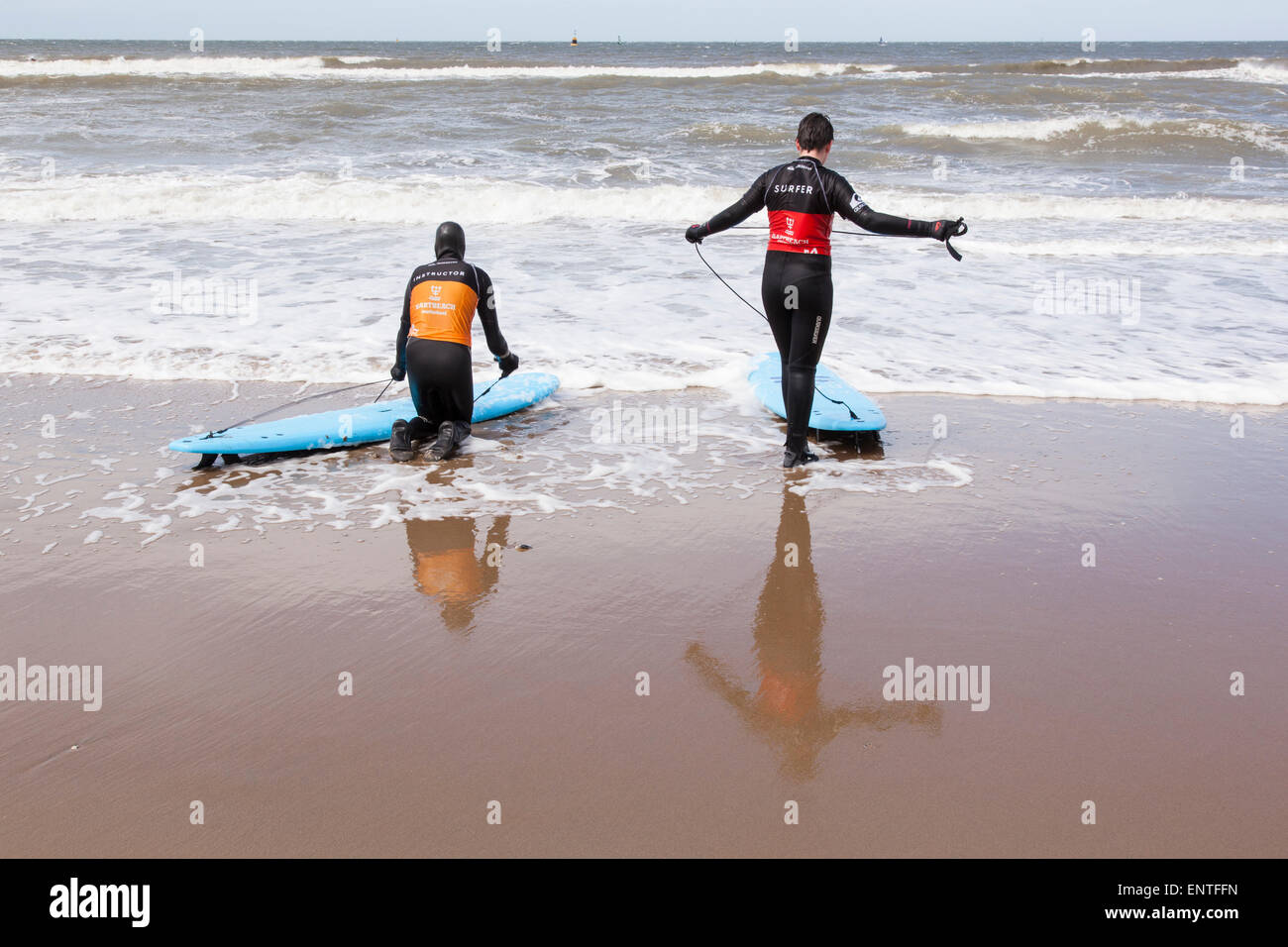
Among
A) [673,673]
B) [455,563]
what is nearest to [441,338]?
[455,563]

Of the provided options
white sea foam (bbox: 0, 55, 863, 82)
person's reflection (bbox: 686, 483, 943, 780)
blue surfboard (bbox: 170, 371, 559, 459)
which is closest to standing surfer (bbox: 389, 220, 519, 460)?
blue surfboard (bbox: 170, 371, 559, 459)

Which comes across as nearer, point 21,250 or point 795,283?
point 795,283

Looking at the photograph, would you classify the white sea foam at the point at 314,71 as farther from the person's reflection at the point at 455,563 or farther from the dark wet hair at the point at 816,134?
the person's reflection at the point at 455,563

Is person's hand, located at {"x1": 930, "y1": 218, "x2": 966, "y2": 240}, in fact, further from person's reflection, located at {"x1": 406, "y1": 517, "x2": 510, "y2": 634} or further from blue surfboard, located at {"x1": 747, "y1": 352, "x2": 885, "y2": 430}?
person's reflection, located at {"x1": 406, "y1": 517, "x2": 510, "y2": 634}

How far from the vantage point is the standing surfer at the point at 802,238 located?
481 centimetres

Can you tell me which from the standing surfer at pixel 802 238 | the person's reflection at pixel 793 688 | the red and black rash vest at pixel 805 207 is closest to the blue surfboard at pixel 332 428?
Result: the standing surfer at pixel 802 238

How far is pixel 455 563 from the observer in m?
3.99

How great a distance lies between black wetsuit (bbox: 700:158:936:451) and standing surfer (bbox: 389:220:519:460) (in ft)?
4.32

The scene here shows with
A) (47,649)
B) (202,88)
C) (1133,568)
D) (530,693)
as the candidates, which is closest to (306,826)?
(530,693)

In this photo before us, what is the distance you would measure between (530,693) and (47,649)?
63.1 inches

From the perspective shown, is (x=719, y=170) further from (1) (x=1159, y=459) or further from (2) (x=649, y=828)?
(2) (x=649, y=828)

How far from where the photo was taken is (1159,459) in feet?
17.0

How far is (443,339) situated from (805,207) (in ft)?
6.53

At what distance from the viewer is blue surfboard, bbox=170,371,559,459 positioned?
199 inches
